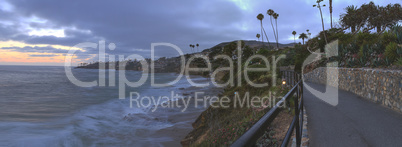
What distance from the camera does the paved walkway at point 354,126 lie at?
462cm

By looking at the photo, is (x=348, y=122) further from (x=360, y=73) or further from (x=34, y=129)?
(x=34, y=129)

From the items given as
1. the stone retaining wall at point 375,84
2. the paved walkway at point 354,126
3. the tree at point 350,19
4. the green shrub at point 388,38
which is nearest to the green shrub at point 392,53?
the stone retaining wall at point 375,84

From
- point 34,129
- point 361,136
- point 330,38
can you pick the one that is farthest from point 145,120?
point 330,38

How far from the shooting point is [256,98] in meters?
12.3

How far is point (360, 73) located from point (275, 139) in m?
8.21

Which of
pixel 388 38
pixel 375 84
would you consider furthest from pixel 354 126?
pixel 388 38

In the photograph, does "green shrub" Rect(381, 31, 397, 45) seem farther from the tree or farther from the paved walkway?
the tree

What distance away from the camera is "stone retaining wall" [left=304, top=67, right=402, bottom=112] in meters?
7.40

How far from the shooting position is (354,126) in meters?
5.72

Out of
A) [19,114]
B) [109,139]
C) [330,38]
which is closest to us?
[109,139]

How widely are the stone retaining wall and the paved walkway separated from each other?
388 mm

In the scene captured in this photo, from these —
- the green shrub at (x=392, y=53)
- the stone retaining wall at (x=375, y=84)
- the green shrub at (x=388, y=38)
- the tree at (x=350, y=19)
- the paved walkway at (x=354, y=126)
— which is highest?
the tree at (x=350, y=19)

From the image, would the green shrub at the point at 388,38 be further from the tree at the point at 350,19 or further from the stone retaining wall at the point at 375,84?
the tree at the point at 350,19

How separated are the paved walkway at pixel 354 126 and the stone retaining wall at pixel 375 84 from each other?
388 millimetres
